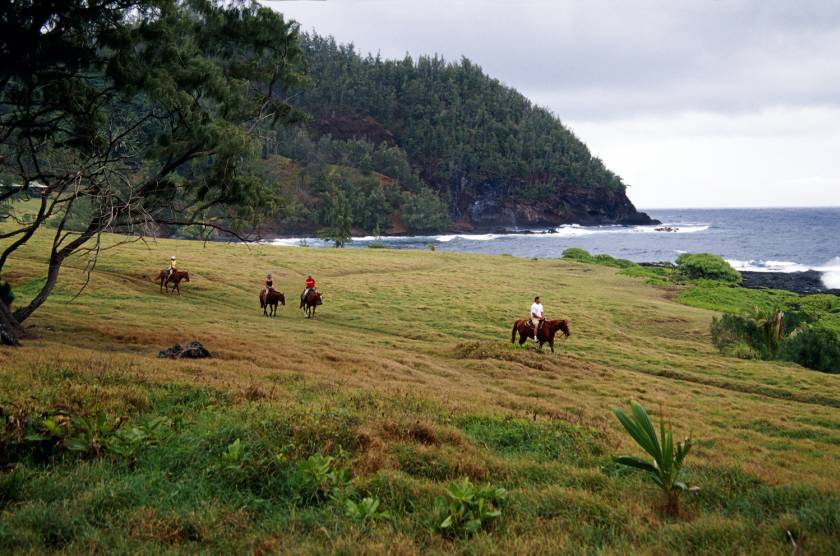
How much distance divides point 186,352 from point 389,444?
10029 millimetres

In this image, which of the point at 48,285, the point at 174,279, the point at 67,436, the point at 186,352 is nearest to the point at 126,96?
the point at 48,285

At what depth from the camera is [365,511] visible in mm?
6160

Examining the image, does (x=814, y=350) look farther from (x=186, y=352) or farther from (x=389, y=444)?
(x=186, y=352)

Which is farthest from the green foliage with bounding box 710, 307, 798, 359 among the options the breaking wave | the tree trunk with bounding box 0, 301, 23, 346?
the breaking wave

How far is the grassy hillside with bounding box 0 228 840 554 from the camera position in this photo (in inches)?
227

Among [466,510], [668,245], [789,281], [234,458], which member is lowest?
[789,281]

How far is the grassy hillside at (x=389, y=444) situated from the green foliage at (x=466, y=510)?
0.17m

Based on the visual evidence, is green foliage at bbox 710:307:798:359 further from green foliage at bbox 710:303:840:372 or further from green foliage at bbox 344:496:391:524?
green foliage at bbox 344:496:391:524

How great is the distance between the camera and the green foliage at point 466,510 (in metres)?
5.91

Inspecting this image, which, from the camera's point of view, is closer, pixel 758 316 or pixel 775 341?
pixel 775 341

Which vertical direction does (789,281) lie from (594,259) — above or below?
below

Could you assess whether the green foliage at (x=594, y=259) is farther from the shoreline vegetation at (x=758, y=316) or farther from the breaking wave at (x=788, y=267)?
the breaking wave at (x=788, y=267)

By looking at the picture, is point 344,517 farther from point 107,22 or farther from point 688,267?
point 688,267

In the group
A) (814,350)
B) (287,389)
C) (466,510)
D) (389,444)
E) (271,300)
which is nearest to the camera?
(466,510)
